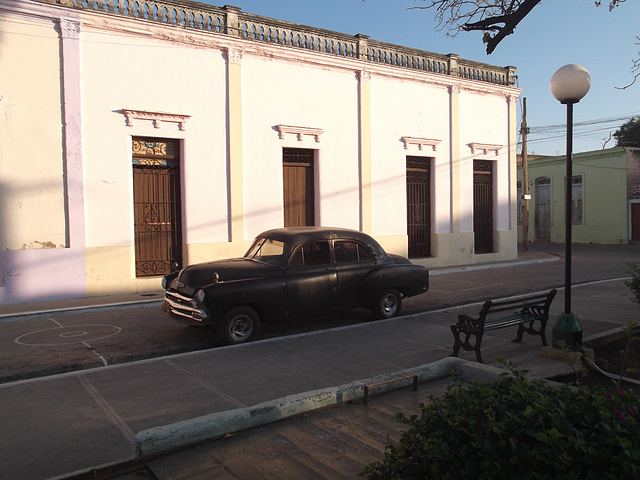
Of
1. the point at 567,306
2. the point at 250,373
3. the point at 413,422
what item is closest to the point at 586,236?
the point at 567,306

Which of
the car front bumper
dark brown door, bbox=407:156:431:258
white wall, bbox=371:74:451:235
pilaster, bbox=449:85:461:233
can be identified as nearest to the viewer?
the car front bumper

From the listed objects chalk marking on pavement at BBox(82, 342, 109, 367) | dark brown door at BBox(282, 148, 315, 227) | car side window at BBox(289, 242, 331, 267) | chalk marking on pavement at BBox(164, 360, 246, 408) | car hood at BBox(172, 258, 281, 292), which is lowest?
chalk marking on pavement at BBox(82, 342, 109, 367)

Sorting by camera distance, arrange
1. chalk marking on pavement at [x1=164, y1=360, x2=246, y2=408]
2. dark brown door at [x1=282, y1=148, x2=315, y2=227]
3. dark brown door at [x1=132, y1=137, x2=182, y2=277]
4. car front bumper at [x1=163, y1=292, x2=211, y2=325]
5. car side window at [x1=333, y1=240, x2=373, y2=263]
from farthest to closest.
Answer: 1. dark brown door at [x1=282, y1=148, x2=315, y2=227]
2. dark brown door at [x1=132, y1=137, x2=182, y2=277]
3. car side window at [x1=333, y1=240, x2=373, y2=263]
4. car front bumper at [x1=163, y1=292, x2=211, y2=325]
5. chalk marking on pavement at [x1=164, y1=360, x2=246, y2=408]

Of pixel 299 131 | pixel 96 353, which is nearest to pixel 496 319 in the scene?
pixel 96 353

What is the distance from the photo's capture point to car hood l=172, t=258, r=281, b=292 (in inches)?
281

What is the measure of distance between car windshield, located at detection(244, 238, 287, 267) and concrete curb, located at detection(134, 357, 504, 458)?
3.14 metres

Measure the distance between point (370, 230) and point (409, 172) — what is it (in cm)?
278

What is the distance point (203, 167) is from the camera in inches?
503

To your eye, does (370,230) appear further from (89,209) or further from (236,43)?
(89,209)

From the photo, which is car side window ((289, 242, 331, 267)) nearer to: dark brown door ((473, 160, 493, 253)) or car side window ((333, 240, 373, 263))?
car side window ((333, 240, 373, 263))

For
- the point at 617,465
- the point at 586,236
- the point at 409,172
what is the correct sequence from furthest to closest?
the point at 586,236 < the point at 409,172 < the point at 617,465

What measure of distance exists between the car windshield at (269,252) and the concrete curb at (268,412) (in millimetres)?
3142

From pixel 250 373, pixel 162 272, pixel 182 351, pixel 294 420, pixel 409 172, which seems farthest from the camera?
pixel 409 172

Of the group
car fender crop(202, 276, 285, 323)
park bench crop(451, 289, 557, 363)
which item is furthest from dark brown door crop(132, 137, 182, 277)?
park bench crop(451, 289, 557, 363)
